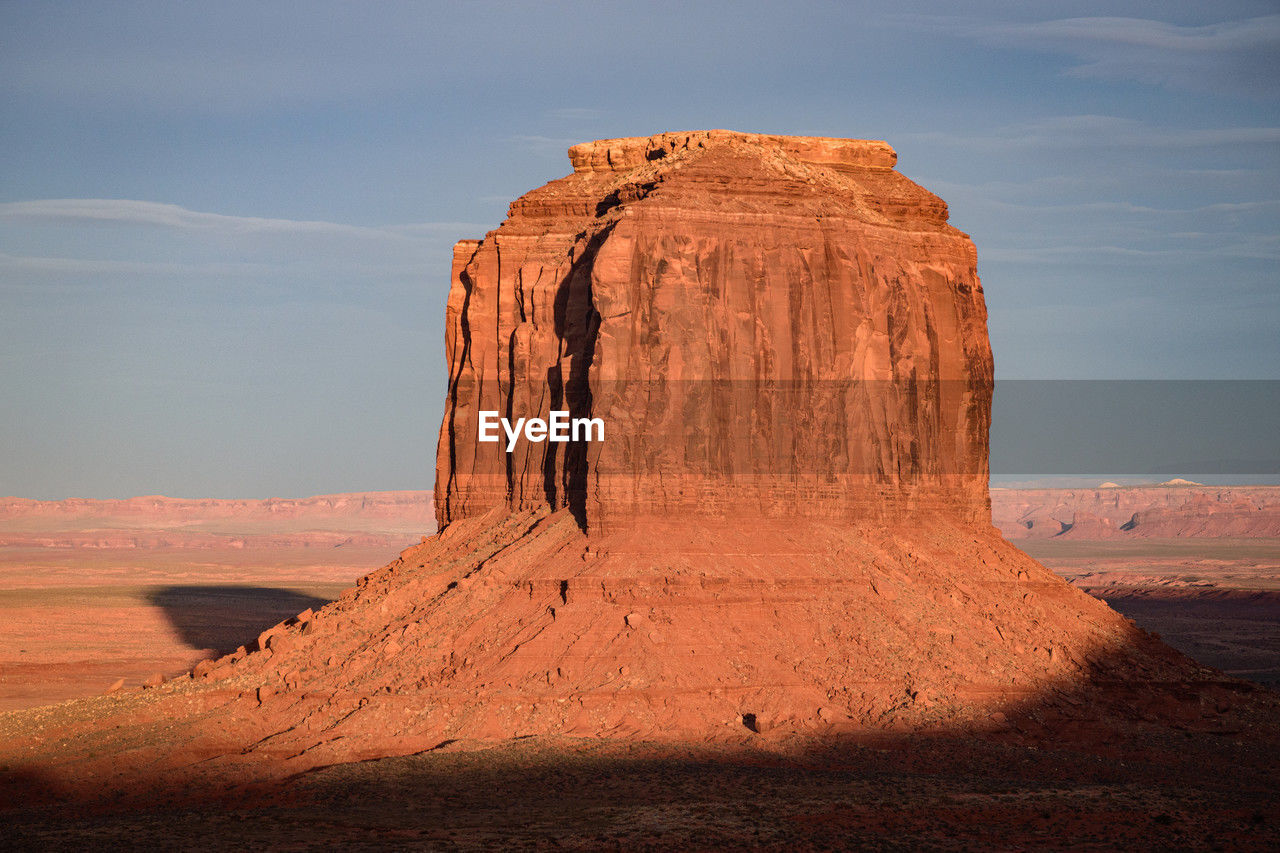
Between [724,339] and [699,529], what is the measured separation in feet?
19.7

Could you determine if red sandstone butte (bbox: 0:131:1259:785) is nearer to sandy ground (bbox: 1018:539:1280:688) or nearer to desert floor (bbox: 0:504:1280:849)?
desert floor (bbox: 0:504:1280:849)

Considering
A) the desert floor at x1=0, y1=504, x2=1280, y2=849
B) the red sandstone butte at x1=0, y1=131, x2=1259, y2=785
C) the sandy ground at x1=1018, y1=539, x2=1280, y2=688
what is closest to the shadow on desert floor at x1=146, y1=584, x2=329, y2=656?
the red sandstone butte at x1=0, y1=131, x2=1259, y2=785

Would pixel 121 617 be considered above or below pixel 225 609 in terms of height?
Answer: above

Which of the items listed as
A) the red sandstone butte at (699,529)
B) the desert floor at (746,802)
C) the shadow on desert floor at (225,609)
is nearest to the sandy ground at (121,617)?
the shadow on desert floor at (225,609)

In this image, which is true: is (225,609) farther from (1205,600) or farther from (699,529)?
(1205,600)

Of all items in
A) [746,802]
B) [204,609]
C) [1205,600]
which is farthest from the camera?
[1205,600]

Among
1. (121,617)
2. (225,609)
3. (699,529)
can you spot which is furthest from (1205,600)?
(699,529)

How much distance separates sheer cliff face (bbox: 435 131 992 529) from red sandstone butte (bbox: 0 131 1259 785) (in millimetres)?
100

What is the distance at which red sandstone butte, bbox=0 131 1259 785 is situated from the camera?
41.6 metres

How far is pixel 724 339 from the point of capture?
4762cm

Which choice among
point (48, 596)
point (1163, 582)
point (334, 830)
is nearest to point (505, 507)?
point (334, 830)

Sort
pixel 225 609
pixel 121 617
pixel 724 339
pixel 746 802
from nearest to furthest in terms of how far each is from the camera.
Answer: pixel 746 802 < pixel 724 339 < pixel 121 617 < pixel 225 609

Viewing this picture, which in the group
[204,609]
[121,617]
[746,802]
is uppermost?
[746,802]

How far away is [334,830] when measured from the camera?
32406 millimetres
